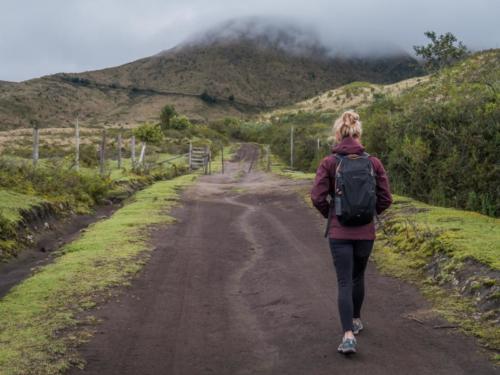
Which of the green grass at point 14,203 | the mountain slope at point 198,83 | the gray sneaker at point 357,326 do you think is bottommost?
the gray sneaker at point 357,326

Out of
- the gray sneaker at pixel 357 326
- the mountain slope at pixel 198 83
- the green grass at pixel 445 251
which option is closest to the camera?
the gray sneaker at pixel 357 326

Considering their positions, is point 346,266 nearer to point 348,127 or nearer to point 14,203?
point 348,127

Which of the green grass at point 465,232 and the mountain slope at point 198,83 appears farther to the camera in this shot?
the mountain slope at point 198,83

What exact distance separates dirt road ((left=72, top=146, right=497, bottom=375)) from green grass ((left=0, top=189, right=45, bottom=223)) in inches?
129

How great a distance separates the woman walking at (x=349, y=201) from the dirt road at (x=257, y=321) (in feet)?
1.81

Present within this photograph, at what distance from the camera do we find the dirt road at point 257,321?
18.5 feet

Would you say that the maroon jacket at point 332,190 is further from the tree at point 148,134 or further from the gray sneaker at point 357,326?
the tree at point 148,134

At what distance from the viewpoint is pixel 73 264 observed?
10.0m

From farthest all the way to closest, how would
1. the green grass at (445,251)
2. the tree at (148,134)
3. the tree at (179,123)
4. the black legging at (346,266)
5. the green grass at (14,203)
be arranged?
the tree at (179,123), the tree at (148,134), the green grass at (14,203), the green grass at (445,251), the black legging at (346,266)

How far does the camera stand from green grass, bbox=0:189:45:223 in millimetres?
12928

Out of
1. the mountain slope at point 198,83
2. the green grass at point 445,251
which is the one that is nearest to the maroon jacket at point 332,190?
the green grass at point 445,251

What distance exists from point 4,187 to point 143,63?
424 feet

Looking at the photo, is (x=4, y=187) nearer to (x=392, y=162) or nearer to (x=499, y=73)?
(x=392, y=162)

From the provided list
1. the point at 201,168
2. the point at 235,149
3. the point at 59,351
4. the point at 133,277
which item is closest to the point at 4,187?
the point at 133,277
